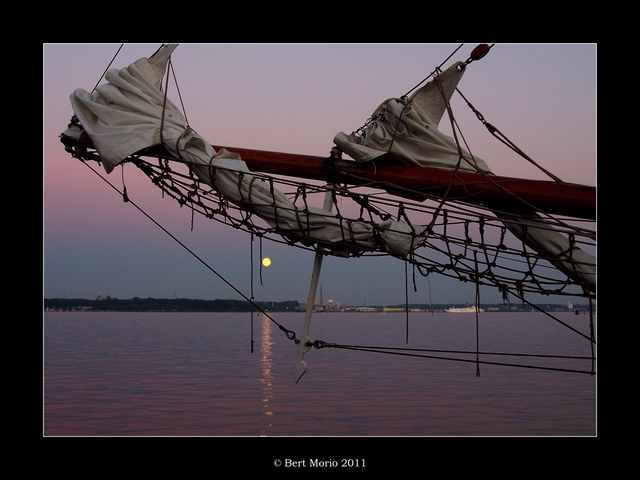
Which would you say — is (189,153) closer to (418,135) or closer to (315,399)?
(418,135)

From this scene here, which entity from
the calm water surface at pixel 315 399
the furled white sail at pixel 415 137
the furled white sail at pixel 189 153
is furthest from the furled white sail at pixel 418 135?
the calm water surface at pixel 315 399

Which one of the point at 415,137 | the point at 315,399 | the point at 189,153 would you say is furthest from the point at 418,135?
the point at 315,399

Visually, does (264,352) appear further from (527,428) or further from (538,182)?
(538,182)

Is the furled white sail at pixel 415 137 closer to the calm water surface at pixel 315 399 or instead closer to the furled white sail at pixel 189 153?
the furled white sail at pixel 189 153

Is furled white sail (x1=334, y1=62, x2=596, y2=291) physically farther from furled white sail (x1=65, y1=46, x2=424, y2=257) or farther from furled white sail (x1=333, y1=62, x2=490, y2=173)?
furled white sail (x1=65, y1=46, x2=424, y2=257)

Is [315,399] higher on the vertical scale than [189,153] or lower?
lower

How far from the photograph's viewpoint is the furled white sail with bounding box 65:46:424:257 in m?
7.32

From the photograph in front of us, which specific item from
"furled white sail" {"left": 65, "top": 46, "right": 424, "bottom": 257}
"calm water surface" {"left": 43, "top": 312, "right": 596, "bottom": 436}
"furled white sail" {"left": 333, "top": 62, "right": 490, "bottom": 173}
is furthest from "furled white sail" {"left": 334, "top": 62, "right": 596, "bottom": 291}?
"calm water surface" {"left": 43, "top": 312, "right": 596, "bottom": 436}

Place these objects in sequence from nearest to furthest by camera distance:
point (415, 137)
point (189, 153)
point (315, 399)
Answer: point (189, 153), point (415, 137), point (315, 399)

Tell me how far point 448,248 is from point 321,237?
114 cm

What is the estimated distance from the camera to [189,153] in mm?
7645

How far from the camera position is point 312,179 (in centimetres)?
805
